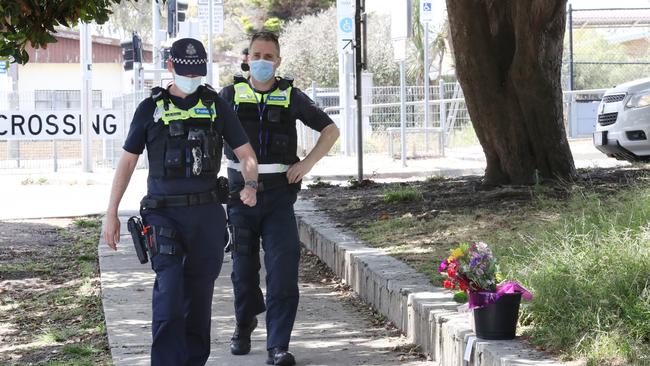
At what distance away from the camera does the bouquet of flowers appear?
5.78m

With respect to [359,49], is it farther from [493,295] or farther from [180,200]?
[493,295]

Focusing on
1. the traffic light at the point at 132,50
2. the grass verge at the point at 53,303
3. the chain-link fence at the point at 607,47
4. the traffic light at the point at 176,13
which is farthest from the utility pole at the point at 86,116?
the grass verge at the point at 53,303

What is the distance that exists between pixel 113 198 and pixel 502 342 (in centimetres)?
205

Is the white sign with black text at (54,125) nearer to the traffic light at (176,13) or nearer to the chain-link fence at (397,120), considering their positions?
the traffic light at (176,13)

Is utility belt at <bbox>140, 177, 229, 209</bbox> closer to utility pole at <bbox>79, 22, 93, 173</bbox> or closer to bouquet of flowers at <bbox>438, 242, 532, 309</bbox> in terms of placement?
bouquet of flowers at <bbox>438, 242, 532, 309</bbox>

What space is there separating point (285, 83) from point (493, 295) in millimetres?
2078

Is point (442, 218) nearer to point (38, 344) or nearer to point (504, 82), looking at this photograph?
point (504, 82)

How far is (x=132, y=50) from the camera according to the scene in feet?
96.6

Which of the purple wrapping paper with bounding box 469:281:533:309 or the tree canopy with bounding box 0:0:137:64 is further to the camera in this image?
the tree canopy with bounding box 0:0:137:64

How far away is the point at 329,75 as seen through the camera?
1911 inches

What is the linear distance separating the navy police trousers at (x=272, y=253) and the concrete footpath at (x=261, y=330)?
271 millimetres

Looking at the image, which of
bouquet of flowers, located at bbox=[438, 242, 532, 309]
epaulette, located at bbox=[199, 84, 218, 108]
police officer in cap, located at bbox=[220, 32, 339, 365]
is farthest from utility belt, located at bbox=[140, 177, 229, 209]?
bouquet of flowers, located at bbox=[438, 242, 532, 309]

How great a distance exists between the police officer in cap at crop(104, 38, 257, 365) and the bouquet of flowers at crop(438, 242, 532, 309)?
4.02ft

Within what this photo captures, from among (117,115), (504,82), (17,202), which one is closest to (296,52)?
(117,115)
